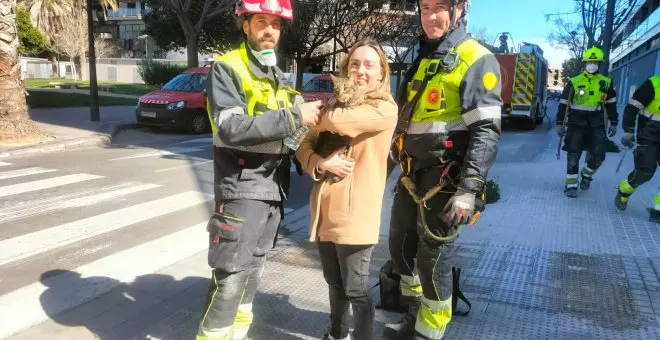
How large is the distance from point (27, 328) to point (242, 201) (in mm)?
1863

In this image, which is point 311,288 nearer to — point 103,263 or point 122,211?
point 103,263

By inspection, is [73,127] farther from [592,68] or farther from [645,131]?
[645,131]

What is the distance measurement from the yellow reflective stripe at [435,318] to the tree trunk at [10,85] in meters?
9.71

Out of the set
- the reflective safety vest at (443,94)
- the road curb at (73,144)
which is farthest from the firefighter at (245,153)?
the road curb at (73,144)

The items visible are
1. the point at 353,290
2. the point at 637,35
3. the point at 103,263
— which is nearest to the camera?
the point at 353,290

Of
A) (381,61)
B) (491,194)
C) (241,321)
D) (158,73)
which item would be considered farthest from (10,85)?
(158,73)

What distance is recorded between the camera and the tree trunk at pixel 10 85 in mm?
10008

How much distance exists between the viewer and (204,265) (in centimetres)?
453

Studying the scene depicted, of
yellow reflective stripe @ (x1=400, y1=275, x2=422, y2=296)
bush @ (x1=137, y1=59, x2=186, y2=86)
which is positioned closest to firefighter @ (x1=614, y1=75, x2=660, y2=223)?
yellow reflective stripe @ (x1=400, y1=275, x2=422, y2=296)

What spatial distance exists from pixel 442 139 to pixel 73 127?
1224cm

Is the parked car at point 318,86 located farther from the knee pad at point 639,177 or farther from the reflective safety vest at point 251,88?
the reflective safety vest at point 251,88

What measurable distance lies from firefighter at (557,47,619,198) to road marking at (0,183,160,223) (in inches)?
222

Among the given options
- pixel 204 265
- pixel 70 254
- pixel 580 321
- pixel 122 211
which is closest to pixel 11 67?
pixel 122 211

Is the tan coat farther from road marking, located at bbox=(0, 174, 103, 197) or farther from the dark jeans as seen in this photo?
road marking, located at bbox=(0, 174, 103, 197)
